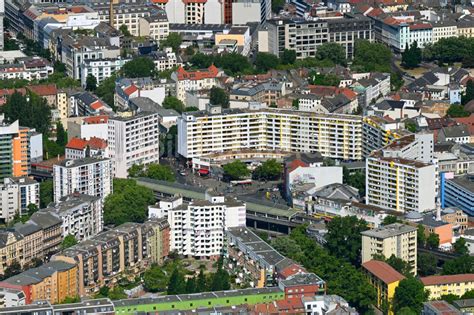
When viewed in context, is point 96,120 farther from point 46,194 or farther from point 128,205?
point 128,205

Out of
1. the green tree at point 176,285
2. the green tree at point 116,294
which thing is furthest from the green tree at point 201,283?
the green tree at point 116,294

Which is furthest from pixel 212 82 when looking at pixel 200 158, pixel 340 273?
pixel 340 273

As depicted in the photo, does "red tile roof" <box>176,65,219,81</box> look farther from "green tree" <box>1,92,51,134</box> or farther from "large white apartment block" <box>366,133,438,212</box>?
"large white apartment block" <box>366,133,438,212</box>

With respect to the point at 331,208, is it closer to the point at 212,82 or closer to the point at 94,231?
the point at 94,231

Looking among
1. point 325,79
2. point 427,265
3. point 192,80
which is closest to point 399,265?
point 427,265

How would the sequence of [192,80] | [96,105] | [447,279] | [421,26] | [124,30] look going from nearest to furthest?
[447,279] < [96,105] < [192,80] < [421,26] < [124,30]

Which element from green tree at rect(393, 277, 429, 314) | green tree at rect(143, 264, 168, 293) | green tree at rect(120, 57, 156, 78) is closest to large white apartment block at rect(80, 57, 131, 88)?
green tree at rect(120, 57, 156, 78)
